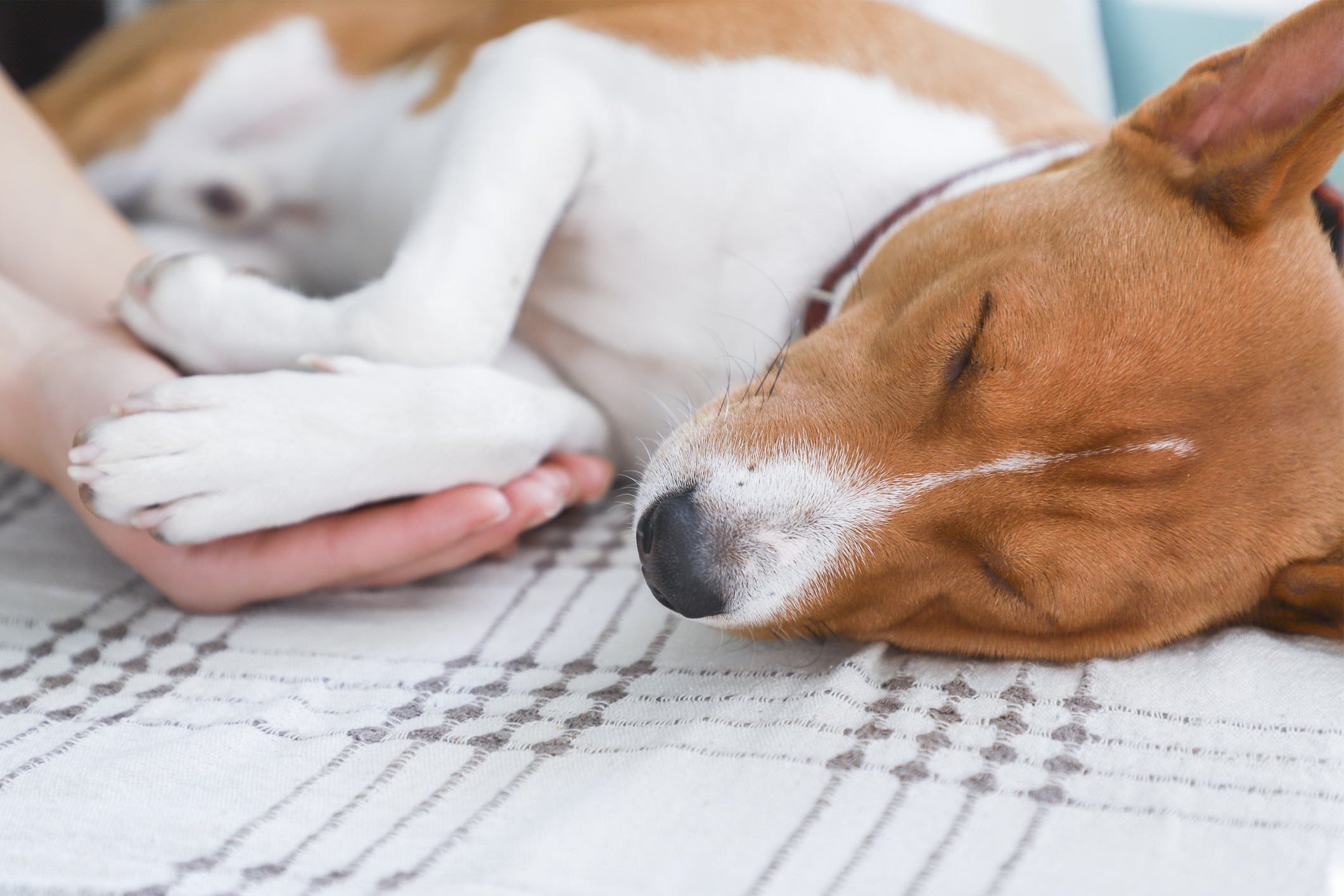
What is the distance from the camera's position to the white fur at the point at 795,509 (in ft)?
4.13

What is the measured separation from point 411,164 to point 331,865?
56.4 inches

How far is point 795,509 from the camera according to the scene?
129 centimetres

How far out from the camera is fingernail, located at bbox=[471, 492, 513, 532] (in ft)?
4.84

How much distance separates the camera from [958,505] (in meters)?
1.29

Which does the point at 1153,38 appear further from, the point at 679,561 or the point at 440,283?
the point at 679,561

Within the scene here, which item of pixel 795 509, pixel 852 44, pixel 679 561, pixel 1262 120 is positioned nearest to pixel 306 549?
pixel 679 561

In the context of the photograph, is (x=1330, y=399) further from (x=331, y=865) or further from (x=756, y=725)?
(x=331, y=865)

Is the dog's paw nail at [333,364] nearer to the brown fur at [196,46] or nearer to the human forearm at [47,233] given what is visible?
the human forearm at [47,233]

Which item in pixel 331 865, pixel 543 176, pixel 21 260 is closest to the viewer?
pixel 331 865

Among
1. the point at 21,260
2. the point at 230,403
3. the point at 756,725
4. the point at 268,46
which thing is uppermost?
the point at 268,46

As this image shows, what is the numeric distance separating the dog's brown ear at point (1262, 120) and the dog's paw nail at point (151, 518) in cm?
138

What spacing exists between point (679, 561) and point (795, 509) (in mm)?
159

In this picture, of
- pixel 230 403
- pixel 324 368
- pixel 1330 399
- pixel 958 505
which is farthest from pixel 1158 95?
pixel 230 403

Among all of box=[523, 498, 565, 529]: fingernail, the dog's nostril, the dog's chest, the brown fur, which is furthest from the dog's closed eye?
the dog's nostril
